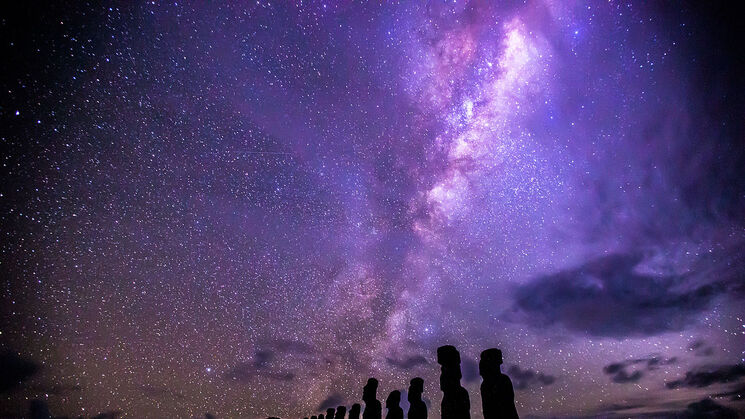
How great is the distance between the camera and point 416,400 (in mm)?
7523

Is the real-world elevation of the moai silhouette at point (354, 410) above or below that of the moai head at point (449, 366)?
below

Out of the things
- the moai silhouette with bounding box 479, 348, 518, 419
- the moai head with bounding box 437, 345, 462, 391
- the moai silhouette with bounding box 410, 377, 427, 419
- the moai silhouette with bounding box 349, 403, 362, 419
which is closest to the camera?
the moai silhouette with bounding box 479, 348, 518, 419

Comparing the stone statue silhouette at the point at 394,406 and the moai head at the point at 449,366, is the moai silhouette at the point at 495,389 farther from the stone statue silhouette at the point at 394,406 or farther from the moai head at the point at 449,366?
the stone statue silhouette at the point at 394,406

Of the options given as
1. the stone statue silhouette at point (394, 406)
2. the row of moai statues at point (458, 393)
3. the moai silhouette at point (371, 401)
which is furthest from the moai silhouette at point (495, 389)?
the moai silhouette at point (371, 401)

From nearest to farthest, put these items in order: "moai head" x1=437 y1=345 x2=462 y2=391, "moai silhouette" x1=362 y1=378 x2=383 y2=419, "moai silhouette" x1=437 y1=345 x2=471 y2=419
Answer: "moai silhouette" x1=437 y1=345 x2=471 y2=419 < "moai head" x1=437 y1=345 x2=462 y2=391 < "moai silhouette" x1=362 y1=378 x2=383 y2=419

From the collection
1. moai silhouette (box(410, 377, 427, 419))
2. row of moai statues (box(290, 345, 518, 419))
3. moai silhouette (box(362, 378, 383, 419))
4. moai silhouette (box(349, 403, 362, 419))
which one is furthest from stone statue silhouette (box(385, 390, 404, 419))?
moai silhouette (box(349, 403, 362, 419))

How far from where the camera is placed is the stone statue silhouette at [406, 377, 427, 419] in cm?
727

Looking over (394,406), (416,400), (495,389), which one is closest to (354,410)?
(394,406)

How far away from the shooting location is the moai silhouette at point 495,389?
16.5 ft

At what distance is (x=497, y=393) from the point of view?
16.9ft

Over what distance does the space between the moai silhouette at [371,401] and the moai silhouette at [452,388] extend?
3.59 m

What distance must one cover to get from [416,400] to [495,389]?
2.93m

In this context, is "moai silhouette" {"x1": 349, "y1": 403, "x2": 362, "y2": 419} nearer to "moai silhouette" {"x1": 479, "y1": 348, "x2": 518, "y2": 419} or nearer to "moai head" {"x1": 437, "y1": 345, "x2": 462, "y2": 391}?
"moai head" {"x1": 437, "y1": 345, "x2": 462, "y2": 391}

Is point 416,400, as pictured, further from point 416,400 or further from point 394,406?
point 394,406
